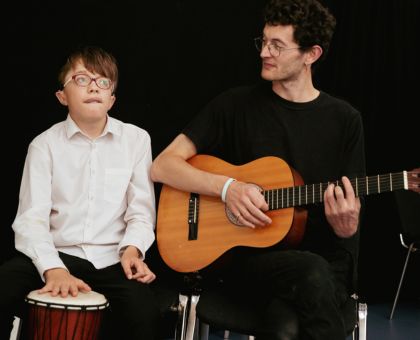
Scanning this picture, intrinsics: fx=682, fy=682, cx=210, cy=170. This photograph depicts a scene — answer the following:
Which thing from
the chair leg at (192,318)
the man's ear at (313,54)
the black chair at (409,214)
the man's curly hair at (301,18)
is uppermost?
the man's curly hair at (301,18)

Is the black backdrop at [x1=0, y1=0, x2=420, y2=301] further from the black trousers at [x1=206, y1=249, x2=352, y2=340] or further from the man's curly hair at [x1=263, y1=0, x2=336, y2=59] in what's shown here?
the black trousers at [x1=206, y1=249, x2=352, y2=340]

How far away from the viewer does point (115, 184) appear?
9.37 ft

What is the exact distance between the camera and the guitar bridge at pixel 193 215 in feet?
9.35

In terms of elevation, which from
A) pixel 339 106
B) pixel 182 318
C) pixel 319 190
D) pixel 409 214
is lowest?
pixel 182 318

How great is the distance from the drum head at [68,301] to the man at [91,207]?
0.13 m

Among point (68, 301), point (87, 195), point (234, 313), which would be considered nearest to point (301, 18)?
point (87, 195)

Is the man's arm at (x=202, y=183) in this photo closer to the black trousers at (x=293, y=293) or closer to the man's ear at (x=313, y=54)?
the black trousers at (x=293, y=293)

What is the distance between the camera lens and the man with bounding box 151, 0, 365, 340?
2.58m

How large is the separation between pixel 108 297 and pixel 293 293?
2.34 ft

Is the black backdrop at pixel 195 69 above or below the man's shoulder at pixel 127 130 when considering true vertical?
above

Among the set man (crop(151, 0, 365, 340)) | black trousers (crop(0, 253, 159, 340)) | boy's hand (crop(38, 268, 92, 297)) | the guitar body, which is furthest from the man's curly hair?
boy's hand (crop(38, 268, 92, 297))

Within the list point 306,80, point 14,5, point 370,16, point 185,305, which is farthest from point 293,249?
point 370,16

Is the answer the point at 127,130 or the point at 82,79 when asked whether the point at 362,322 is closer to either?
the point at 127,130

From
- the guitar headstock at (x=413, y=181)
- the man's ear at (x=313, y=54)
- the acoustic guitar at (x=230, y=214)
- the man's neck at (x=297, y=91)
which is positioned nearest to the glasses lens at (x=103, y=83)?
the acoustic guitar at (x=230, y=214)
